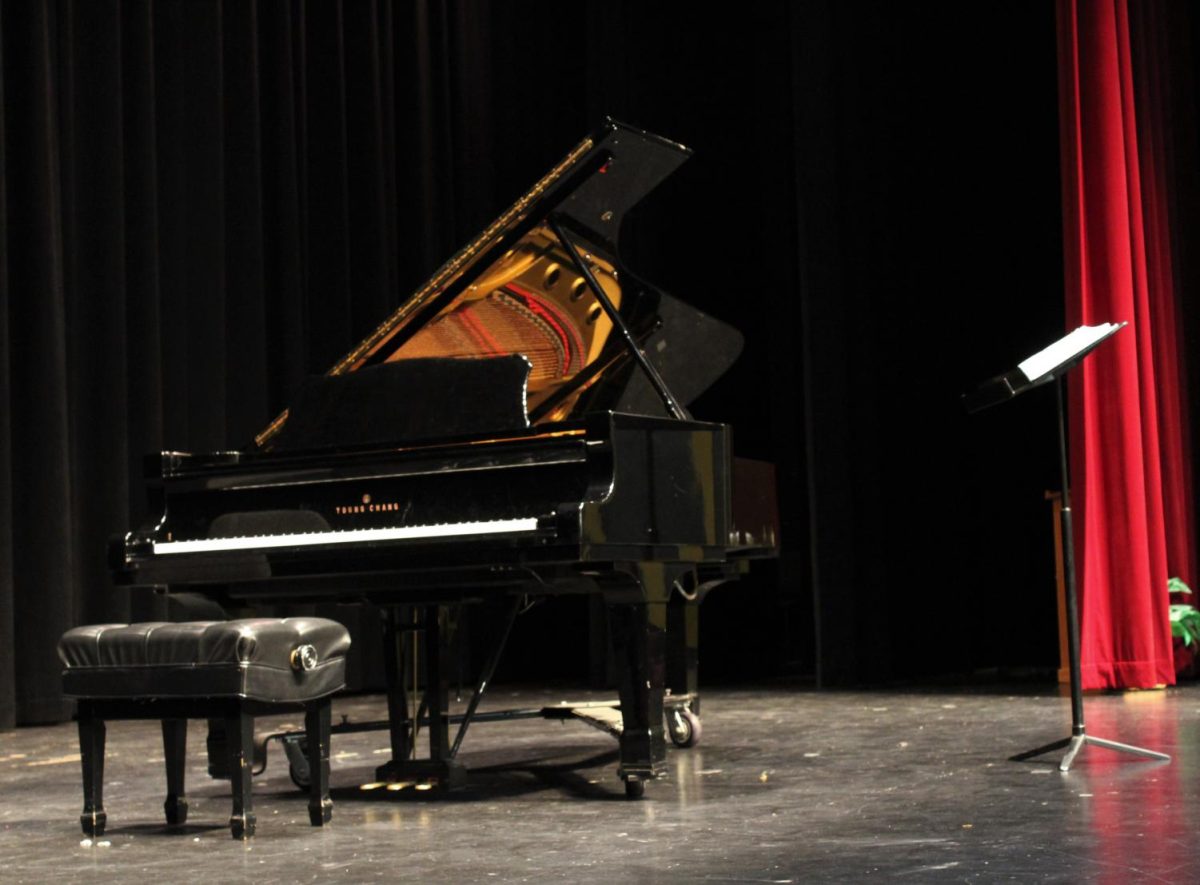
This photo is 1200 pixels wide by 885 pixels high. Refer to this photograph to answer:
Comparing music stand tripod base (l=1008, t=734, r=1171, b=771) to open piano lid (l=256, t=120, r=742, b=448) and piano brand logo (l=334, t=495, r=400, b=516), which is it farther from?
piano brand logo (l=334, t=495, r=400, b=516)

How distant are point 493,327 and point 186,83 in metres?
3.51

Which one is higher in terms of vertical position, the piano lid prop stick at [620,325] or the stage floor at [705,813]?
the piano lid prop stick at [620,325]

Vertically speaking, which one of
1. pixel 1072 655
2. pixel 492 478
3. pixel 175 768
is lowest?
pixel 175 768

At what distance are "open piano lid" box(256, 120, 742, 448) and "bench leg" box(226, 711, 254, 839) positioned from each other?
3.86 feet

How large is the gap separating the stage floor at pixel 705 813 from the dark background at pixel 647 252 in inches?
72.0

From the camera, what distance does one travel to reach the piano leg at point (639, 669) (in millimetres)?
3941

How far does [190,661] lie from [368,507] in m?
0.80

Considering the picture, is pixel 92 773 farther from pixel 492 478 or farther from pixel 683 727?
pixel 683 727

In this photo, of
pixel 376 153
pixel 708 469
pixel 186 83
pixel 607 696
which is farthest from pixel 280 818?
pixel 376 153

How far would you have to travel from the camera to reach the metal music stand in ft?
13.3

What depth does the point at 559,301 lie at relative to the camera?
15.2 ft

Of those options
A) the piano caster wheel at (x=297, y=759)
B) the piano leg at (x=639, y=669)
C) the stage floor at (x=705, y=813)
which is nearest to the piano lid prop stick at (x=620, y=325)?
the piano leg at (x=639, y=669)

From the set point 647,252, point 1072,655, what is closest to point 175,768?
point 1072,655

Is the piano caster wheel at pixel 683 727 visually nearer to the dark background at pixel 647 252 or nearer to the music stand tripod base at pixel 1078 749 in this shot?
the music stand tripod base at pixel 1078 749
